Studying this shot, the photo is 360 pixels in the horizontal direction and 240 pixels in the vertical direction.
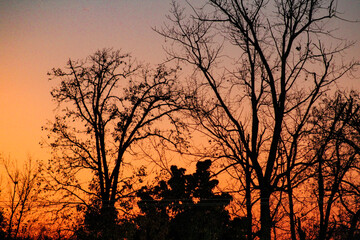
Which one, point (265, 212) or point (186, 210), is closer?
point (265, 212)

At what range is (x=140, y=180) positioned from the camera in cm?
2455

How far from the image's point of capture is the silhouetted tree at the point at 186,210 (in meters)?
18.5

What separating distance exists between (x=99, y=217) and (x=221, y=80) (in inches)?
361

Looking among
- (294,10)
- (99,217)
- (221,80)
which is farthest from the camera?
(99,217)

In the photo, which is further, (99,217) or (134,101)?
(134,101)

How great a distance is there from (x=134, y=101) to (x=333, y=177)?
13.9 m

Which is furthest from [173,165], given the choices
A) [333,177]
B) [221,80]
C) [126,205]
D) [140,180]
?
[333,177]

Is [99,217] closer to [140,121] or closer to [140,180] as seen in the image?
[140,180]

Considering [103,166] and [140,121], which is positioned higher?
[140,121]

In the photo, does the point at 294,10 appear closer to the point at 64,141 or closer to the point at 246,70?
the point at 246,70

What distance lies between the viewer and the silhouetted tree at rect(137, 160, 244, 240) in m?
18.5

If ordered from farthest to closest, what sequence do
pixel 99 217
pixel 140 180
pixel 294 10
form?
pixel 140 180 < pixel 99 217 < pixel 294 10

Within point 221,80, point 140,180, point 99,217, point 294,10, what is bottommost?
point 99,217

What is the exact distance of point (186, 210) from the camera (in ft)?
73.8
